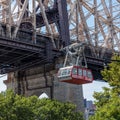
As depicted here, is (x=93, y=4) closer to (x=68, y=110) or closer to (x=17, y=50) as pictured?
(x=17, y=50)

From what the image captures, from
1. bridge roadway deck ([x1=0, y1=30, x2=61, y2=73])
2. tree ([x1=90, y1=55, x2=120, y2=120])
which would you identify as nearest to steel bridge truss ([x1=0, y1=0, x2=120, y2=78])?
bridge roadway deck ([x1=0, y1=30, x2=61, y2=73])

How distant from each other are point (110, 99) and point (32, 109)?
70.8 ft

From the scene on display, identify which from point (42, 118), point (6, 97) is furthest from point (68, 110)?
point (6, 97)

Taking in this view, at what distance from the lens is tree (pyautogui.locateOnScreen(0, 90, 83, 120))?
5003cm

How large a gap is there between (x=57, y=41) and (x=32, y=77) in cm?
929

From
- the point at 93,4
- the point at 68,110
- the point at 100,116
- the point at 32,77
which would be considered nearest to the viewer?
the point at 100,116

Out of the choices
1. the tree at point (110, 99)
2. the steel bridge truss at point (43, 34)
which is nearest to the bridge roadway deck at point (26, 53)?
the steel bridge truss at point (43, 34)

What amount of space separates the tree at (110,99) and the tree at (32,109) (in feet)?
54.4

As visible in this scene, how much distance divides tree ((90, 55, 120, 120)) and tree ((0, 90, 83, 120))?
16592 mm

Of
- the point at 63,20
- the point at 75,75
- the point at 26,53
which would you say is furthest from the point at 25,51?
the point at 75,75

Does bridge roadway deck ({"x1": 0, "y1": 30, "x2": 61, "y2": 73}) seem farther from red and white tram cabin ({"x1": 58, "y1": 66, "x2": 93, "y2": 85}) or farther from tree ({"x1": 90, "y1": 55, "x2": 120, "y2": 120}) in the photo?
tree ({"x1": 90, "y1": 55, "x2": 120, "y2": 120})

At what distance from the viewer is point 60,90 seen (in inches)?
2630

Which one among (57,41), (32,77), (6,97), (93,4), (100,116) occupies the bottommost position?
(100,116)

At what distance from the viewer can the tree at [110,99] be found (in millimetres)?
31859
